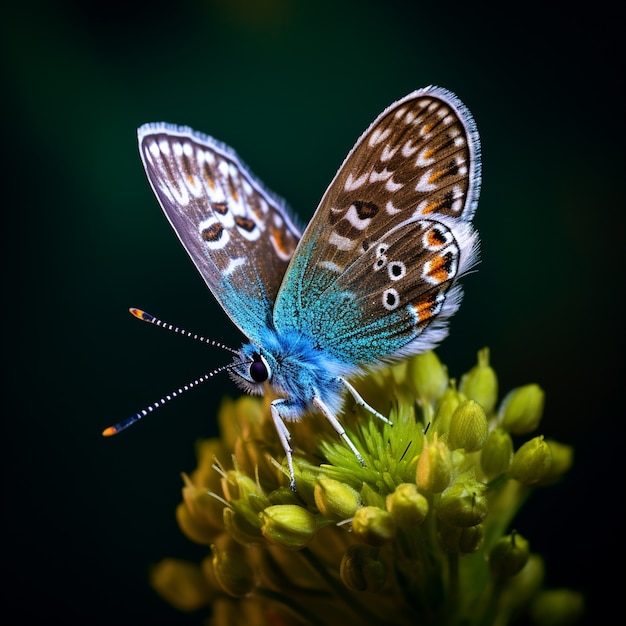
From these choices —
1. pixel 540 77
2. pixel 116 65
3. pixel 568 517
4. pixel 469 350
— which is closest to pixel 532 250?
pixel 469 350

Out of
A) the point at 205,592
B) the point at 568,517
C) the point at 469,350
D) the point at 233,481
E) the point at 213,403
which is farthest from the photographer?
the point at 213,403

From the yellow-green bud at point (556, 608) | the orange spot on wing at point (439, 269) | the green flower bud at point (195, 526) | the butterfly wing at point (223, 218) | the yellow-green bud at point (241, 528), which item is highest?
the butterfly wing at point (223, 218)

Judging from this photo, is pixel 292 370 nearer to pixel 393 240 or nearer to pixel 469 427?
pixel 393 240

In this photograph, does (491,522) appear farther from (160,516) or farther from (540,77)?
(540,77)

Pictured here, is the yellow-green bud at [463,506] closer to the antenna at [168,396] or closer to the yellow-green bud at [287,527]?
the yellow-green bud at [287,527]

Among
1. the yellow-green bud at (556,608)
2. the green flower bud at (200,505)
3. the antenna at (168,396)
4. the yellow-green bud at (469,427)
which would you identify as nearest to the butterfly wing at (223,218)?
the antenna at (168,396)
